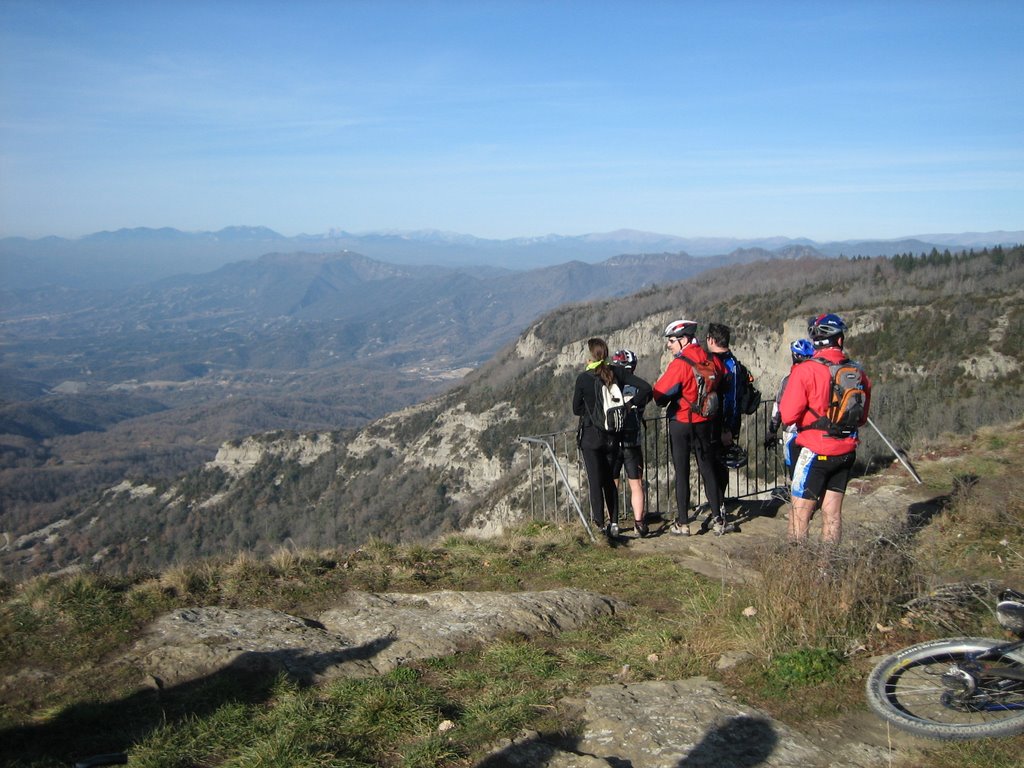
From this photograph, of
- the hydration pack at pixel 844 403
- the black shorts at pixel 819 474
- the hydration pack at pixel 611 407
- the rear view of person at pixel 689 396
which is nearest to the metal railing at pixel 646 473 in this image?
the rear view of person at pixel 689 396

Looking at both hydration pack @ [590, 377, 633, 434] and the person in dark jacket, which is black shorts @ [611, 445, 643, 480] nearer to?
the person in dark jacket

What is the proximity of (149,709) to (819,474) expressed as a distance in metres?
5.25

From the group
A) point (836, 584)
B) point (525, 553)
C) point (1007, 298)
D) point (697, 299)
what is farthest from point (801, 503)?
point (697, 299)

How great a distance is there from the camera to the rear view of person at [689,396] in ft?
24.4

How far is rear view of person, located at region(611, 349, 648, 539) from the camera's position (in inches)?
304

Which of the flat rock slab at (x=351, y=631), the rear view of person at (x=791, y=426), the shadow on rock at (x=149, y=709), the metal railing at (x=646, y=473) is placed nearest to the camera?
the shadow on rock at (x=149, y=709)

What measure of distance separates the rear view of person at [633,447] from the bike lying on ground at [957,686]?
157 inches

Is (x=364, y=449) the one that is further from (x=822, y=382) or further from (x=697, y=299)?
(x=822, y=382)

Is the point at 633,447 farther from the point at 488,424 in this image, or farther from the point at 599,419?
the point at 488,424

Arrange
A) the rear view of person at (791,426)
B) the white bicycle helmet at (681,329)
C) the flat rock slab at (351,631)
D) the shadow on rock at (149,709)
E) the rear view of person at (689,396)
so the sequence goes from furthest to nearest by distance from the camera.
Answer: the white bicycle helmet at (681,329)
the rear view of person at (689,396)
the rear view of person at (791,426)
the flat rock slab at (351,631)
the shadow on rock at (149,709)

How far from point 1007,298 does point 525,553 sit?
6506 centimetres

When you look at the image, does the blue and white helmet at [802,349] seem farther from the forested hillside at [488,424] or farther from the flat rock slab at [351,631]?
the forested hillside at [488,424]

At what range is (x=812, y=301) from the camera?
82.8m

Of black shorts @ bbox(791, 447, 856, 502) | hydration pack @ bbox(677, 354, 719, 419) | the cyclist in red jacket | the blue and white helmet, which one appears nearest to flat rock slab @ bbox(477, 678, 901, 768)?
the cyclist in red jacket
